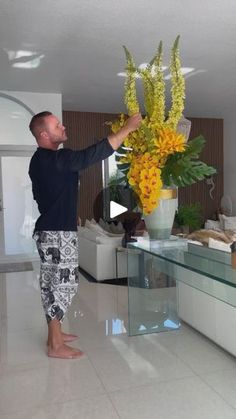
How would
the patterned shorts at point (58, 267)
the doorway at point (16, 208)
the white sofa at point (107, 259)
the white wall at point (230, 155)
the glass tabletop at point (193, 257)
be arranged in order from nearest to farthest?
1. the glass tabletop at point (193, 257)
2. the patterned shorts at point (58, 267)
3. the white sofa at point (107, 259)
4. the doorway at point (16, 208)
5. the white wall at point (230, 155)

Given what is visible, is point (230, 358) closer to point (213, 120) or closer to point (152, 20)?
point (152, 20)

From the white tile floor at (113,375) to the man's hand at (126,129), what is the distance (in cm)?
134

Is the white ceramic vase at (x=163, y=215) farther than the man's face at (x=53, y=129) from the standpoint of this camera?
No

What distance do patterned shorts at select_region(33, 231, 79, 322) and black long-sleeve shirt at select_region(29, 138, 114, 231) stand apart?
0.19 ft

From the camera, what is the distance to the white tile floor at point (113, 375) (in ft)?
6.13

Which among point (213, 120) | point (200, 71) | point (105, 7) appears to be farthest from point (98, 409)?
point (213, 120)

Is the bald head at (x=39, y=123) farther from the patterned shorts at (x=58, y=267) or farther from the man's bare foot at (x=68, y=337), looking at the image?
the man's bare foot at (x=68, y=337)

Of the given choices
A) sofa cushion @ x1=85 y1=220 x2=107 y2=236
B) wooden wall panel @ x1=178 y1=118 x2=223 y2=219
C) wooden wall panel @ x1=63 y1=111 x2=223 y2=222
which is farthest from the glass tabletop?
wooden wall panel @ x1=178 y1=118 x2=223 y2=219

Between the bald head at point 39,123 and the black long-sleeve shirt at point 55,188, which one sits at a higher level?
the bald head at point 39,123

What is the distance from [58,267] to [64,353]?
58 centimetres

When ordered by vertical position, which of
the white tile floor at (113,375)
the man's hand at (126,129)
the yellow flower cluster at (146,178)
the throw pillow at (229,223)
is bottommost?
the white tile floor at (113,375)

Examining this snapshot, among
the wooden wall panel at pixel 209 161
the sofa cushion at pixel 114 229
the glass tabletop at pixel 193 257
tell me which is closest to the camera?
the glass tabletop at pixel 193 257

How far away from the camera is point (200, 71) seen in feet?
17.0

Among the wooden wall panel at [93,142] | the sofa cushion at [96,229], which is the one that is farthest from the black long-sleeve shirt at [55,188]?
the wooden wall panel at [93,142]
